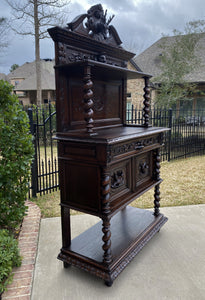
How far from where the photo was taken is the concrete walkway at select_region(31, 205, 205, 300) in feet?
6.59

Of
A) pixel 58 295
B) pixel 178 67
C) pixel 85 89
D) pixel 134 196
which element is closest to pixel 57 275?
pixel 58 295

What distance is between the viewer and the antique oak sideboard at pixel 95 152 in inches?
76.6

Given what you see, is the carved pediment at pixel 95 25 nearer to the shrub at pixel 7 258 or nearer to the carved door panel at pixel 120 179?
the carved door panel at pixel 120 179

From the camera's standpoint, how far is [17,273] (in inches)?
86.8

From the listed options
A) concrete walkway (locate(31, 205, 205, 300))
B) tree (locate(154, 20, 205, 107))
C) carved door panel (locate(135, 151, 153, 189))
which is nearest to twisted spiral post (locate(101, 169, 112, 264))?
concrete walkway (locate(31, 205, 205, 300))

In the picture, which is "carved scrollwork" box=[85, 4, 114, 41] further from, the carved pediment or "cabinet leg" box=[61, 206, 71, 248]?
"cabinet leg" box=[61, 206, 71, 248]

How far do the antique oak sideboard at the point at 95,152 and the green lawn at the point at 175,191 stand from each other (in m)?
1.28

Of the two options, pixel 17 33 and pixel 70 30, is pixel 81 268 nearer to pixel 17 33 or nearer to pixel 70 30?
pixel 70 30

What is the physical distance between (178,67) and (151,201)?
29.2 ft

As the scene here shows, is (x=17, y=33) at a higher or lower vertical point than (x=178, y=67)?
higher

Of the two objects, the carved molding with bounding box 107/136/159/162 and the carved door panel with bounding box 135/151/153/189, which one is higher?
the carved molding with bounding box 107/136/159/162

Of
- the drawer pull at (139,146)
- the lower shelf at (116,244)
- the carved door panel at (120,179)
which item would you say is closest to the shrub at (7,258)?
the lower shelf at (116,244)

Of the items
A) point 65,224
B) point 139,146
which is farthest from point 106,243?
point 139,146

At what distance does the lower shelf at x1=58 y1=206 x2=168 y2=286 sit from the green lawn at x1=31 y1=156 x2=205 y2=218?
968mm
